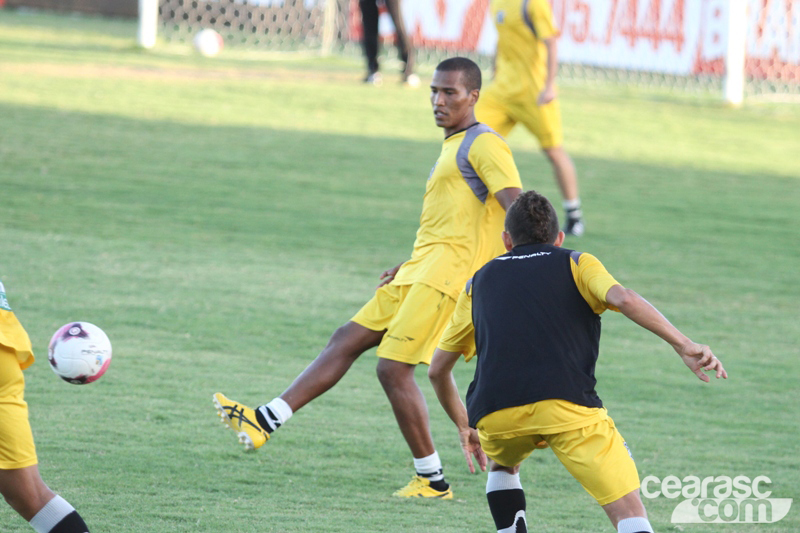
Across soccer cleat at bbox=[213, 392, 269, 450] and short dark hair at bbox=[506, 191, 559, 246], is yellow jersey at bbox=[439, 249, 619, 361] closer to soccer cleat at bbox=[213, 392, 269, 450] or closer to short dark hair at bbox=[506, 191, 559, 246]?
short dark hair at bbox=[506, 191, 559, 246]

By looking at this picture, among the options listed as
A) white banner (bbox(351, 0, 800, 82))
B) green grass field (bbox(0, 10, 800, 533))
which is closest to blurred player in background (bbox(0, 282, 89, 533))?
green grass field (bbox(0, 10, 800, 533))

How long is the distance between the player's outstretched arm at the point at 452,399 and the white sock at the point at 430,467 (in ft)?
1.75

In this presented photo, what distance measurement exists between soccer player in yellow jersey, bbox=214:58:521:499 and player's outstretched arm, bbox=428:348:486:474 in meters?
0.50

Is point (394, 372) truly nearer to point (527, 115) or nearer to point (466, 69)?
point (466, 69)

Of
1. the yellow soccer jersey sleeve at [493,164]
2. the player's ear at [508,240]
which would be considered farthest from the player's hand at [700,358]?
the yellow soccer jersey sleeve at [493,164]

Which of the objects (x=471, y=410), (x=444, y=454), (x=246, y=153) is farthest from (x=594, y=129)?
(x=471, y=410)

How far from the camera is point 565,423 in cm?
363

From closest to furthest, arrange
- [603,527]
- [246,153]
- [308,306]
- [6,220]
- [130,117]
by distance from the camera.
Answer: [603,527]
[308,306]
[6,220]
[246,153]
[130,117]

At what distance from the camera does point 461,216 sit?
16.0 feet

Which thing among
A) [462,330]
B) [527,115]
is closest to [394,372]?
[462,330]

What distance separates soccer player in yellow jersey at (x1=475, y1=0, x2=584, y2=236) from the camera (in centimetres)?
984

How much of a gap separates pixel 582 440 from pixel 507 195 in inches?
53.7

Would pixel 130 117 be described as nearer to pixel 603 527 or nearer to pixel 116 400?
A: pixel 116 400

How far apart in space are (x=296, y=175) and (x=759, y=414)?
6.73 meters
